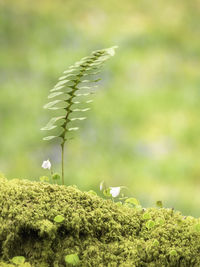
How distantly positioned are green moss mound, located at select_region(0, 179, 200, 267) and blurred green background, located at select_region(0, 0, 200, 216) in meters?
2.78

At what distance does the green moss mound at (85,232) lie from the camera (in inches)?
75.6

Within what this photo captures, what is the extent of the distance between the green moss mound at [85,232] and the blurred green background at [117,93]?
9.12 feet

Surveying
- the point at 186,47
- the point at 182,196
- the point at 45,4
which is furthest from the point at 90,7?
the point at 182,196

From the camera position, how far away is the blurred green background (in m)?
5.41

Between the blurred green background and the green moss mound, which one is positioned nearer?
the green moss mound

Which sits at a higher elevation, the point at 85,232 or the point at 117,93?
the point at 85,232

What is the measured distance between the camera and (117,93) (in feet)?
22.4

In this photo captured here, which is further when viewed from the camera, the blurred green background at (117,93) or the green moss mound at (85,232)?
the blurred green background at (117,93)

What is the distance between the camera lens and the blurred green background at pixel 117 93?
541 cm

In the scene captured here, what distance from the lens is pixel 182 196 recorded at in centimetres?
510

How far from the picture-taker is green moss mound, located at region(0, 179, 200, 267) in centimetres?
192

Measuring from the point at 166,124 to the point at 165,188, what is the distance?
1.32 metres

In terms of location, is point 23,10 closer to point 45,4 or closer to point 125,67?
point 45,4

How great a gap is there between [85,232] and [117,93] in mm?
4907
